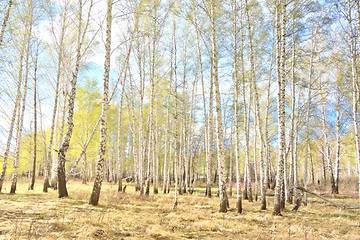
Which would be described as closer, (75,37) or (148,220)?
(148,220)

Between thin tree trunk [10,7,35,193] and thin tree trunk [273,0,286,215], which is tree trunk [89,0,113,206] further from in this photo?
thin tree trunk [273,0,286,215]

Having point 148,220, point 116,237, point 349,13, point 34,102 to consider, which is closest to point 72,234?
point 116,237

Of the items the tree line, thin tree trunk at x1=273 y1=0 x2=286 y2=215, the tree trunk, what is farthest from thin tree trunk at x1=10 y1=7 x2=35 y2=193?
thin tree trunk at x1=273 y1=0 x2=286 y2=215

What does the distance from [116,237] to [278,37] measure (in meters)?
9.37

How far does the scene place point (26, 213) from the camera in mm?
5492

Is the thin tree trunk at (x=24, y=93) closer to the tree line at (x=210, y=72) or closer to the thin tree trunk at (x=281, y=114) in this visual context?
the tree line at (x=210, y=72)

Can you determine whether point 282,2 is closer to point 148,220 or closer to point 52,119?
point 148,220

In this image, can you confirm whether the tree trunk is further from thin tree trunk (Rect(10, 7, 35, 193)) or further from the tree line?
thin tree trunk (Rect(10, 7, 35, 193))

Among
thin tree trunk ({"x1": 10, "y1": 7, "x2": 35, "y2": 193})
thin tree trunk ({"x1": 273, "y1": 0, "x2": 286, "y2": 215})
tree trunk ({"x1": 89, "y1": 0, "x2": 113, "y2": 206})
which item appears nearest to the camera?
tree trunk ({"x1": 89, "y1": 0, "x2": 113, "y2": 206})

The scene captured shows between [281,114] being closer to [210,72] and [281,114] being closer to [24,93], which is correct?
[210,72]

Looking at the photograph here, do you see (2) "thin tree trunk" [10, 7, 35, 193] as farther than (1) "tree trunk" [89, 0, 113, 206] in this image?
Yes

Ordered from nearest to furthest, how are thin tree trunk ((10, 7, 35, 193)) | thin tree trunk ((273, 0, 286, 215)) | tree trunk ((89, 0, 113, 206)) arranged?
tree trunk ((89, 0, 113, 206))
thin tree trunk ((273, 0, 286, 215))
thin tree trunk ((10, 7, 35, 193))

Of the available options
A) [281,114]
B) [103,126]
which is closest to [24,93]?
[103,126]

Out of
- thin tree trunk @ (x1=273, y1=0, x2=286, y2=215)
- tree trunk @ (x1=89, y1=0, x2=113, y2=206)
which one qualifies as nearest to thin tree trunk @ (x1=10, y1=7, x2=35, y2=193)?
tree trunk @ (x1=89, y1=0, x2=113, y2=206)
